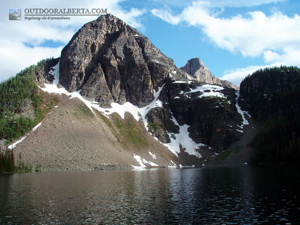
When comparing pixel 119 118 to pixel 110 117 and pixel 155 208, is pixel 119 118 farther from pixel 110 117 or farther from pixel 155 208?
pixel 155 208

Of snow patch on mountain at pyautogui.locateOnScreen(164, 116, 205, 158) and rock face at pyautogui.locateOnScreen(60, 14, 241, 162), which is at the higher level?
rock face at pyautogui.locateOnScreen(60, 14, 241, 162)

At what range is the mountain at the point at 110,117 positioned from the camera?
125500mm

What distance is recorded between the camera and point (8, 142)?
401 feet

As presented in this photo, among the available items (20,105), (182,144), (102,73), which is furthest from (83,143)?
(102,73)

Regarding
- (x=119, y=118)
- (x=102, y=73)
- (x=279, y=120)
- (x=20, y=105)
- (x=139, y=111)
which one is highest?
(x=102, y=73)

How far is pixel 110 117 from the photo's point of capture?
169000 millimetres

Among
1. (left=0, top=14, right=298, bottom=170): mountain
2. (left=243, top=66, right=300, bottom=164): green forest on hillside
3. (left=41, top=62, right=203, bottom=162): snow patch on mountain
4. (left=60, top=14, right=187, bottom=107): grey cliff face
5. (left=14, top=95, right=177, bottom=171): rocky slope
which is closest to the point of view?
(left=14, top=95, right=177, bottom=171): rocky slope

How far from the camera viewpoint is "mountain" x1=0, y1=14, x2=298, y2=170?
126 m

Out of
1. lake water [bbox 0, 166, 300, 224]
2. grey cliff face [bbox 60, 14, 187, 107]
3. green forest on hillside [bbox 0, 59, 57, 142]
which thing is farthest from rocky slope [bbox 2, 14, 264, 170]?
lake water [bbox 0, 166, 300, 224]

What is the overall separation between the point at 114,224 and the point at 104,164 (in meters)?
96.6

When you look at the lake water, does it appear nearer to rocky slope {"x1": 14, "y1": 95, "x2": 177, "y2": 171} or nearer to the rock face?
rocky slope {"x1": 14, "y1": 95, "x2": 177, "y2": 171}

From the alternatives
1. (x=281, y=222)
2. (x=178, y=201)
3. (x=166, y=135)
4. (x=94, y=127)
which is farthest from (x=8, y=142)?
(x=281, y=222)

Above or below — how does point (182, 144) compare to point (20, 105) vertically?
below

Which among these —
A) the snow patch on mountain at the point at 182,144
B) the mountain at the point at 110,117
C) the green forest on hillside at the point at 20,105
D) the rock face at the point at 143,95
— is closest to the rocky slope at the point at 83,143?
the mountain at the point at 110,117
